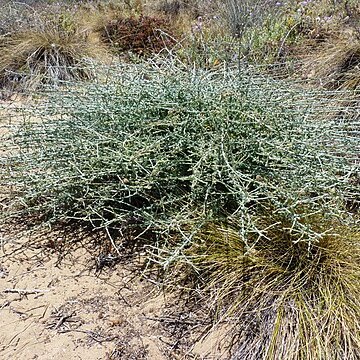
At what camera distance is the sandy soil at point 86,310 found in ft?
5.75

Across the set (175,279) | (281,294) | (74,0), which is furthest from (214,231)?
(74,0)

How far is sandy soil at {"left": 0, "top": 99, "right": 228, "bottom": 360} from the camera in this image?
1.75 metres

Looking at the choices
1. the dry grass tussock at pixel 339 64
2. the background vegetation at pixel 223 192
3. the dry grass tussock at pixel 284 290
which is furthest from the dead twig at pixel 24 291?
the dry grass tussock at pixel 339 64

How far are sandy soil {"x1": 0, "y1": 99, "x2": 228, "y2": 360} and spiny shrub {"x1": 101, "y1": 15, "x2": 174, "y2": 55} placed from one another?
11.1 feet

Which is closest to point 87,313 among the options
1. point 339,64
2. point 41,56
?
point 339,64

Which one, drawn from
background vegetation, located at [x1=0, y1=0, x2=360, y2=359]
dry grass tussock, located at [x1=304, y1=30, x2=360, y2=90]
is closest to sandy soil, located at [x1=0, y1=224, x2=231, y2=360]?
background vegetation, located at [x1=0, y1=0, x2=360, y2=359]

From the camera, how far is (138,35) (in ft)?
17.4

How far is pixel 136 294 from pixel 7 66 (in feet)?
12.2

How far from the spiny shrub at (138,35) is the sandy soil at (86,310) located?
3378mm

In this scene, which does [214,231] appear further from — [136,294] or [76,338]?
[76,338]

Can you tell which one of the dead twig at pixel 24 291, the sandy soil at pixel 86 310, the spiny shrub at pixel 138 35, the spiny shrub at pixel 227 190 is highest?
the spiny shrub at pixel 227 190

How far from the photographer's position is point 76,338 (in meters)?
1.80

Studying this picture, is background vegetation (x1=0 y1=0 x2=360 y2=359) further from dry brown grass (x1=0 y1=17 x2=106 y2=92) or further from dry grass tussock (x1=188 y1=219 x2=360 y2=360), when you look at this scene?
dry brown grass (x1=0 y1=17 x2=106 y2=92)

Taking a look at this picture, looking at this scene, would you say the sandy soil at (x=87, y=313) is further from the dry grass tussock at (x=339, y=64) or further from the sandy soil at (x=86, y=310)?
the dry grass tussock at (x=339, y=64)
